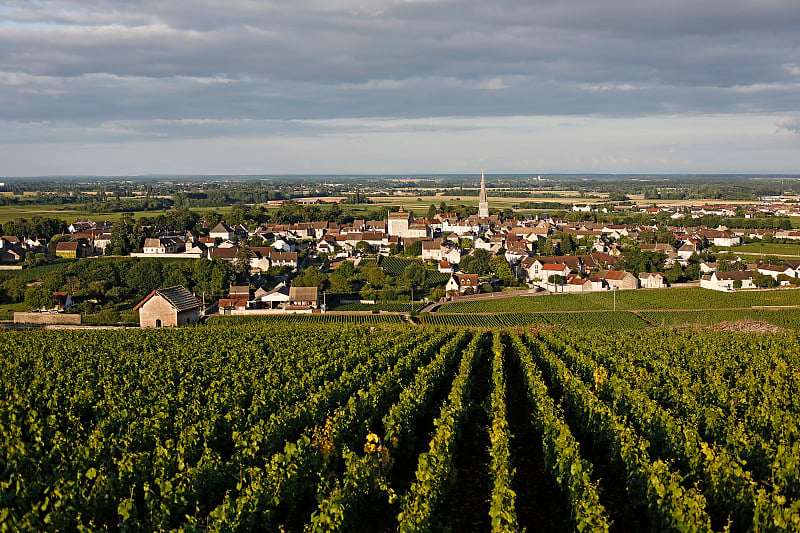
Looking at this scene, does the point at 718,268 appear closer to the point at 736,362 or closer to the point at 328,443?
the point at 736,362

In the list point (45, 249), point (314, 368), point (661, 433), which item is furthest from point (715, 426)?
point (45, 249)

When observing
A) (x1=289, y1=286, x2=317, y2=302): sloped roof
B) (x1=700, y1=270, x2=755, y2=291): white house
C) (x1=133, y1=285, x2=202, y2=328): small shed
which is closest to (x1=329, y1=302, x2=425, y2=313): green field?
(x1=289, y1=286, x2=317, y2=302): sloped roof

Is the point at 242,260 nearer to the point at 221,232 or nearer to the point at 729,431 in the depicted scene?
the point at 221,232

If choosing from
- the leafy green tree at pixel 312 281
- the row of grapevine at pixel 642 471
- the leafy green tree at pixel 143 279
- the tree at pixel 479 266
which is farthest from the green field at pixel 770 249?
the row of grapevine at pixel 642 471

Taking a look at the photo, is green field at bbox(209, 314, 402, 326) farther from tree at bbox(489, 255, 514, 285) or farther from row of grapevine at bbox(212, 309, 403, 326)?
tree at bbox(489, 255, 514, 285)

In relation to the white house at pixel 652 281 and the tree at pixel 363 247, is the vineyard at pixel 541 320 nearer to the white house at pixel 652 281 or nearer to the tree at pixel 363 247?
the white house at pixel 652 281

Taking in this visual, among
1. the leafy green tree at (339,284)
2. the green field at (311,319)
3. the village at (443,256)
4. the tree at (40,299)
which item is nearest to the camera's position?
the green field at (311,319)
